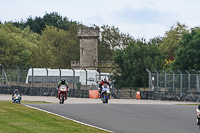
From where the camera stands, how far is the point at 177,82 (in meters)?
45.5

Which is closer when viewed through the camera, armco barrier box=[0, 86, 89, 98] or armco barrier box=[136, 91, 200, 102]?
armco barrier box=[136, 91, 200, 102]

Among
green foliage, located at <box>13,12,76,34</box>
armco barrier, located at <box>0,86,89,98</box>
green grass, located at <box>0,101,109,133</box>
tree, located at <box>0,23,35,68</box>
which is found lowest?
green grass, located at <box>0,101,109,133</box>

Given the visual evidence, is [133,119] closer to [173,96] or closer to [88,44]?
[173,96]

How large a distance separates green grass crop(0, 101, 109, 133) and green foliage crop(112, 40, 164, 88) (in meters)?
47.3

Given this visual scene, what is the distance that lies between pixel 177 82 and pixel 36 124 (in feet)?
99.8

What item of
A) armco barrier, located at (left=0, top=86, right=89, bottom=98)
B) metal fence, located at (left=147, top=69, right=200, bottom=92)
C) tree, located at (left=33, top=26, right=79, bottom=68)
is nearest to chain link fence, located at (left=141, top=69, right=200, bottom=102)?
metal fence, located at (left=147, top=69, right=200, bottom=92)

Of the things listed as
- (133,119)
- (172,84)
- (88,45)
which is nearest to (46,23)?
(88,45)

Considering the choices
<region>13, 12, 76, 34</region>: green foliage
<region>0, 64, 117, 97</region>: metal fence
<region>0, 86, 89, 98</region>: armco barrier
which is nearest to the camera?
<region>0, 86, 89, 98</region>: armco barrier

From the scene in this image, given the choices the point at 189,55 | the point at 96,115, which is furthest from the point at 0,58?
the point at 96,115

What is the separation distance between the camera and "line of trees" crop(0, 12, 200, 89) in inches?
2643

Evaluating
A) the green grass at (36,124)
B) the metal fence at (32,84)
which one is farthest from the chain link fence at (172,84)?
the green grass at (36,124)

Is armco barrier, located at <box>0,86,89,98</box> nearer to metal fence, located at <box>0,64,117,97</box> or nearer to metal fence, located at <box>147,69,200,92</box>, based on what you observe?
metal fence, located at <box>0,64,117,97</box>

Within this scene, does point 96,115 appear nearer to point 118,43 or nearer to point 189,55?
point 189,55

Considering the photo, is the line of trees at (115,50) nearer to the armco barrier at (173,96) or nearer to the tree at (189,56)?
the tree at (189,56)
